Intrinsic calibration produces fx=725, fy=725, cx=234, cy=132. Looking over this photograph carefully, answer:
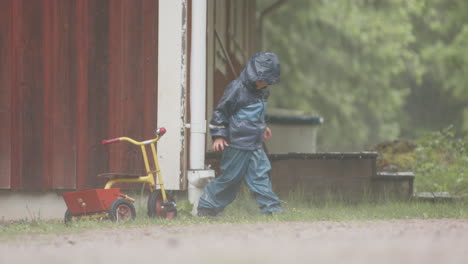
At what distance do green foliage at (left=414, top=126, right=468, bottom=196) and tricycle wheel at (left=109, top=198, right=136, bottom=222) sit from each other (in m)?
3.63

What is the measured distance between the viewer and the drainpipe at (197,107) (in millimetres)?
6336

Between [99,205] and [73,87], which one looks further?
[73,87]

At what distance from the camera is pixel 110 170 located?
651 centimetres

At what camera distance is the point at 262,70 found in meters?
5.92

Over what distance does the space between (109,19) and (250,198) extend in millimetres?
2088

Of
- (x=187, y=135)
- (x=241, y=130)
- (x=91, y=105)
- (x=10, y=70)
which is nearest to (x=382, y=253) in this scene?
(x=241, y=130)

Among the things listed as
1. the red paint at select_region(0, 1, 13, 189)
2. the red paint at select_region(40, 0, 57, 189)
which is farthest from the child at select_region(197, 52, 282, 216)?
the red paint at select_region(0, 1, 13, 189)

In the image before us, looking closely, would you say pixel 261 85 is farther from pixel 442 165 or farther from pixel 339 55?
pixel 339 55

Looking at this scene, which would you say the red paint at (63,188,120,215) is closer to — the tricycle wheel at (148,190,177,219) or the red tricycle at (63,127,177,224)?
the red tricycle at (63,127,177,224)

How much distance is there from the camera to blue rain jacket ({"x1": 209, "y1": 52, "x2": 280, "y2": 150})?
5969 millimetres

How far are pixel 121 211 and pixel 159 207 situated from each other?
38 cm

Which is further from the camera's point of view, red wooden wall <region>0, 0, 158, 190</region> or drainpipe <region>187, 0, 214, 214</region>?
red wooden wall <region>0, 0, 158, 190</region>

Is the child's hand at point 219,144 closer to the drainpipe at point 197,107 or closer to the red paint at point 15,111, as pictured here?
the drainpipe at point 197,107

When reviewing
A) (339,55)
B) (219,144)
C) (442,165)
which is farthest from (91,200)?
(339,55)
